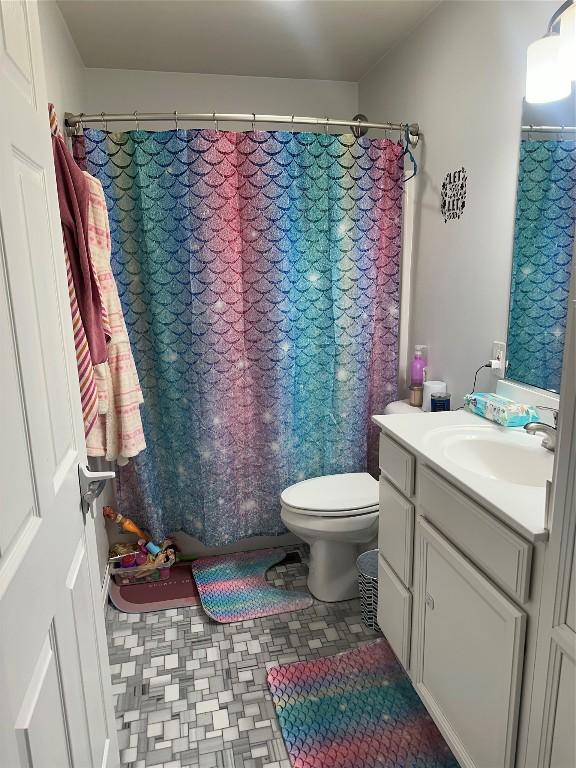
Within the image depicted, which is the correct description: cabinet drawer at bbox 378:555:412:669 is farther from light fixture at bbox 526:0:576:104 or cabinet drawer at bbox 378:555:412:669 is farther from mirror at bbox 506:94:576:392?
light fixture at bbox 526:0:576:104

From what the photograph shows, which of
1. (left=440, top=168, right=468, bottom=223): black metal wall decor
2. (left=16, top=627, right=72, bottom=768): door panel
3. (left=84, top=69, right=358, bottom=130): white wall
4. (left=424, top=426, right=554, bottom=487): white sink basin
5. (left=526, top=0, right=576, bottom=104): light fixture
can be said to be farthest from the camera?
(left=84, top=69, right=358, bottom=130): white wall

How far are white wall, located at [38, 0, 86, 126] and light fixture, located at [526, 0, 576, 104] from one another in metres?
1.56

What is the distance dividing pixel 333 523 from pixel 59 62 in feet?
6.86

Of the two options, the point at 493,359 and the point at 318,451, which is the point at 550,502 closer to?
the point at 493,359

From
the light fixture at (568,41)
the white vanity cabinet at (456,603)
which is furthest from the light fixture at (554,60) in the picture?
the white vanity cabinet at (456,603)

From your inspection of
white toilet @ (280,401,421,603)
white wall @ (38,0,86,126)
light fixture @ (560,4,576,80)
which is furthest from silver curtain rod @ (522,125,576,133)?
white wall @ (38,0,86,126)

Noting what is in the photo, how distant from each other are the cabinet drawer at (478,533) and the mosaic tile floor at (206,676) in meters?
0.90

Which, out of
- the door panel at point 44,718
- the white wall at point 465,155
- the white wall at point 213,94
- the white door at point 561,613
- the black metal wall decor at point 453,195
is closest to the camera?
the door panel at point 44,718

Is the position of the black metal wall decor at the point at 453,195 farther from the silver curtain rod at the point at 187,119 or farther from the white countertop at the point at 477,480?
the white countertop at the point at 477,480

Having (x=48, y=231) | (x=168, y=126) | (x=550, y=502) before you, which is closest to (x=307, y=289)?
(x=168, y=126)

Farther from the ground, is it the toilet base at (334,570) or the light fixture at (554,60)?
the light fixture at (554,60)

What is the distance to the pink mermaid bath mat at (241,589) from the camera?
2.22 metres

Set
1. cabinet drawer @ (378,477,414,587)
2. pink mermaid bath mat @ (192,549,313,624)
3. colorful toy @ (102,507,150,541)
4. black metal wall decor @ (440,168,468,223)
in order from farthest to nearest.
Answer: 1. colorful toy @ (102,507,150,541)
2. pink mermaid bath mat @ (192,549,313,624)
3. black metal wall decor @ (440,168,468,223)
4. cabinet drawer @ (378,477,414,587)

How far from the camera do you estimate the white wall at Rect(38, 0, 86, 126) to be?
180 cm
